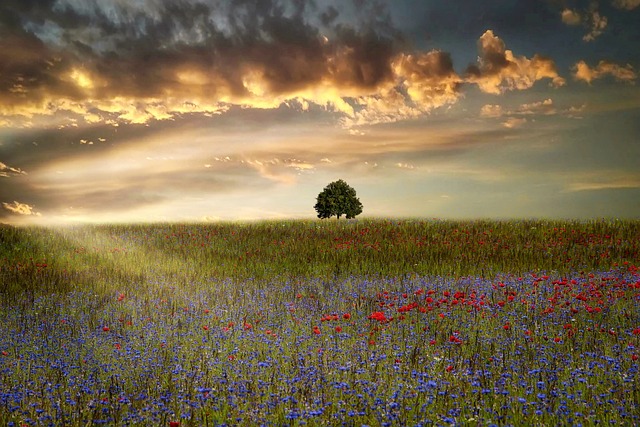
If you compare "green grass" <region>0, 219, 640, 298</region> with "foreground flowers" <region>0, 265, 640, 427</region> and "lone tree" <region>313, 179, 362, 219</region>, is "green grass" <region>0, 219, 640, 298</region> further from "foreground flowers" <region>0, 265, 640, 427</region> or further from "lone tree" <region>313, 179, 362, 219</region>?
"lone tree" <region>313, 179, 362, 219</region>

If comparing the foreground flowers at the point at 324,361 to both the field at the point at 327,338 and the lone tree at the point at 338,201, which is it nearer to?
the field at the point at 327,338

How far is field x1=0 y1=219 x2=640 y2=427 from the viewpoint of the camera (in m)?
4.44

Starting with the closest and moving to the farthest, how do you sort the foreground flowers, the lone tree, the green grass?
1. the foreground flowers
2. the green grass
3. the lone tree

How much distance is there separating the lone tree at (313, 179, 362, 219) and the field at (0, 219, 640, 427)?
109ft

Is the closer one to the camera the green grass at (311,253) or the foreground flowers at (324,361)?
the foreground flowers at (324,361)

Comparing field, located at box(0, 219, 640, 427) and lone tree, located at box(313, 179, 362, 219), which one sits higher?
lone tree, located at box(313, 179, 362, 219)

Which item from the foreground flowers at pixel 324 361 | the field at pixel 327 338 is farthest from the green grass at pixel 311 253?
the foreground flowers at pixel 324 361

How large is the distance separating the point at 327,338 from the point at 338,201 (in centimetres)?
4293

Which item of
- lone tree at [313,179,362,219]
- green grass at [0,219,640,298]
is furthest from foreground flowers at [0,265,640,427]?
lone tree at [313,179,362,219]

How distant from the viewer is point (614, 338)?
22.1 feet

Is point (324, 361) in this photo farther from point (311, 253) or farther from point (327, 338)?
point (311, 253)

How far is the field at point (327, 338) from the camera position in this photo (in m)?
4.44

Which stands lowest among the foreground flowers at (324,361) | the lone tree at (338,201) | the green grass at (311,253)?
the foreground flowers at (324,361)

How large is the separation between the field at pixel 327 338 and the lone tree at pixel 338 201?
109ft
